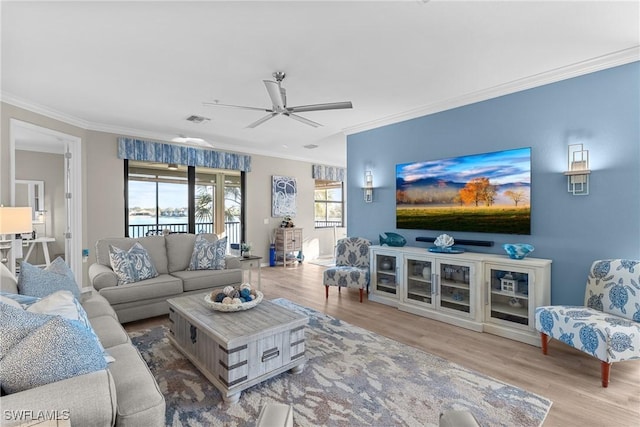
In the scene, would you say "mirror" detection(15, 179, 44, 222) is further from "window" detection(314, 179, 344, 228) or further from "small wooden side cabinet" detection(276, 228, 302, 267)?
"window" detection(314, 179, 344, 228)

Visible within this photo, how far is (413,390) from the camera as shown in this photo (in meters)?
2.29

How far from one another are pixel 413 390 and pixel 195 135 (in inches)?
208

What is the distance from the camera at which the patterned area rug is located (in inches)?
78.6

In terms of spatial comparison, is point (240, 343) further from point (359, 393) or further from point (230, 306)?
point (359, 393)

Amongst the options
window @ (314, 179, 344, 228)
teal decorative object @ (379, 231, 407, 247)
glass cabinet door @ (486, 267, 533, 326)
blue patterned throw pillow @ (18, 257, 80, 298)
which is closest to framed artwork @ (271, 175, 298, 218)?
window @ (314, 179, 344, 228)

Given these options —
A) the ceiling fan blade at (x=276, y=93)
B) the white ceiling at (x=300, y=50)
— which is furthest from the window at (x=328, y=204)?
the ceiling fan blade at (x=276, y=93)

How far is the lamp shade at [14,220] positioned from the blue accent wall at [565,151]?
16.4ft

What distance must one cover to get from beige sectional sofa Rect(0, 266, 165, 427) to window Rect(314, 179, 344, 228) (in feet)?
23.2

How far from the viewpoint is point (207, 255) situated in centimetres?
433

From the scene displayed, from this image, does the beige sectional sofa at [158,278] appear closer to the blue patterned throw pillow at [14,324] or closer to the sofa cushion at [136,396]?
the sofa cushion at [136,396]

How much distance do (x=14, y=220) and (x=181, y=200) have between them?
2880 millimetres

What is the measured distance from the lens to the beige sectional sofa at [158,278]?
11.4 ft

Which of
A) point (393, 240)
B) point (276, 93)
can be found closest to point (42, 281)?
point (276, 93)

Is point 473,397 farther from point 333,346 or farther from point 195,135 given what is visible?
point 195,135
